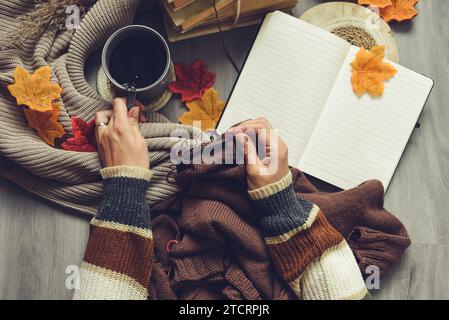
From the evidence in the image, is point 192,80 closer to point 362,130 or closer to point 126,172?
point 126,172

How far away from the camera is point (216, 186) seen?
32.8 inches

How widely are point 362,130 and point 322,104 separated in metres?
0.09

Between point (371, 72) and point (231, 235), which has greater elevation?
point (371, 72)

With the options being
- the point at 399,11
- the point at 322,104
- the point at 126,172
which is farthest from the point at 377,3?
the point at 126,172

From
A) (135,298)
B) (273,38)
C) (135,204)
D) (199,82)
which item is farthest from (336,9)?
(135,298)

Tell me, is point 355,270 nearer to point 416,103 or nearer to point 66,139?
point 416,103

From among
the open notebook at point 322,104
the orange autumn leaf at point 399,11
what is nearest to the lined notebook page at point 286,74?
the open notebook at point 322,104

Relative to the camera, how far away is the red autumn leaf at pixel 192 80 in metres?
0.91

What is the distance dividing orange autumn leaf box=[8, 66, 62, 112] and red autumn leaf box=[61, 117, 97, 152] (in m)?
0.06

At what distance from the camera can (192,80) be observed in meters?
0.92

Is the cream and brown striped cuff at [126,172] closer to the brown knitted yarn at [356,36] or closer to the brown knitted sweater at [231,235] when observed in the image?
the brown knitted sweater at [231,235]

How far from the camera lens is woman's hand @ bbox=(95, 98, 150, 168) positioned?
2.65 ft

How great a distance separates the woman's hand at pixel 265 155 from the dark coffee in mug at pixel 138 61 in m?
0.18

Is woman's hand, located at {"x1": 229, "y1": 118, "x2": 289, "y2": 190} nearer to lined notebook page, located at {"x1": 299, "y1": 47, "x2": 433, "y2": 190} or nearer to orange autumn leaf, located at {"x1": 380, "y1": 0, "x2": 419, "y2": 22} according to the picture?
lined notebook page, located at {"x1": 299, "y1": 47, "x2": 433, "y2": 190}
